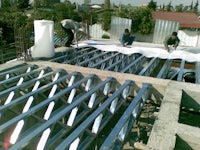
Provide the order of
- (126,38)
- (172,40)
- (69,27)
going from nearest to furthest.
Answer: (69,27), (172,40), (126,38)

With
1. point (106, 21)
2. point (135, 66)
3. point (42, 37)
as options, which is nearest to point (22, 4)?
point (106, 21)

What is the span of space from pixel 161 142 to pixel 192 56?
628 centimetres

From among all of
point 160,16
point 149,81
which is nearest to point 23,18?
point 160,16

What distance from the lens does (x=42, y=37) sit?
6641 mm

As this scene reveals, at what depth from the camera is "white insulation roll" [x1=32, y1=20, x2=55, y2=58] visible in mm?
6570

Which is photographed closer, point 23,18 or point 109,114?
point 109,114

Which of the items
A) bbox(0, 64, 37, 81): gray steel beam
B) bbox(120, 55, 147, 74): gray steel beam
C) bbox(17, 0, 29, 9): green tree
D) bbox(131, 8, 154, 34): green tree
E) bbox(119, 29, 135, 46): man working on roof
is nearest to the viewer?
bbox(0, 64, 37, 81): gray steel beam

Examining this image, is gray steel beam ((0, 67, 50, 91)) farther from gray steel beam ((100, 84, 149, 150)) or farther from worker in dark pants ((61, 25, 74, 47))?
worker in dark pants ((61, 25, 74, 47))

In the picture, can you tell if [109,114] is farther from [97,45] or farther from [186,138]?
[97,45]

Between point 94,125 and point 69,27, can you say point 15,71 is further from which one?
point 69,27

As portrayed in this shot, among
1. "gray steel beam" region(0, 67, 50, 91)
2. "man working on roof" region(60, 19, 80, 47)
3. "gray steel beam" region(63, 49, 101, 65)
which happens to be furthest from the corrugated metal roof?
"gray steel beam" region(0, 67, 50, 91)

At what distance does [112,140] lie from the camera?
2.85m

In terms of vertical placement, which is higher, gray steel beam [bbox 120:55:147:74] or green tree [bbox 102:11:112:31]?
green tree [bbox 102:11:112:31]

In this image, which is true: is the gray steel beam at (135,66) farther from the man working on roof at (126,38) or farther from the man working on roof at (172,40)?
the man working on roof at (126,38)
